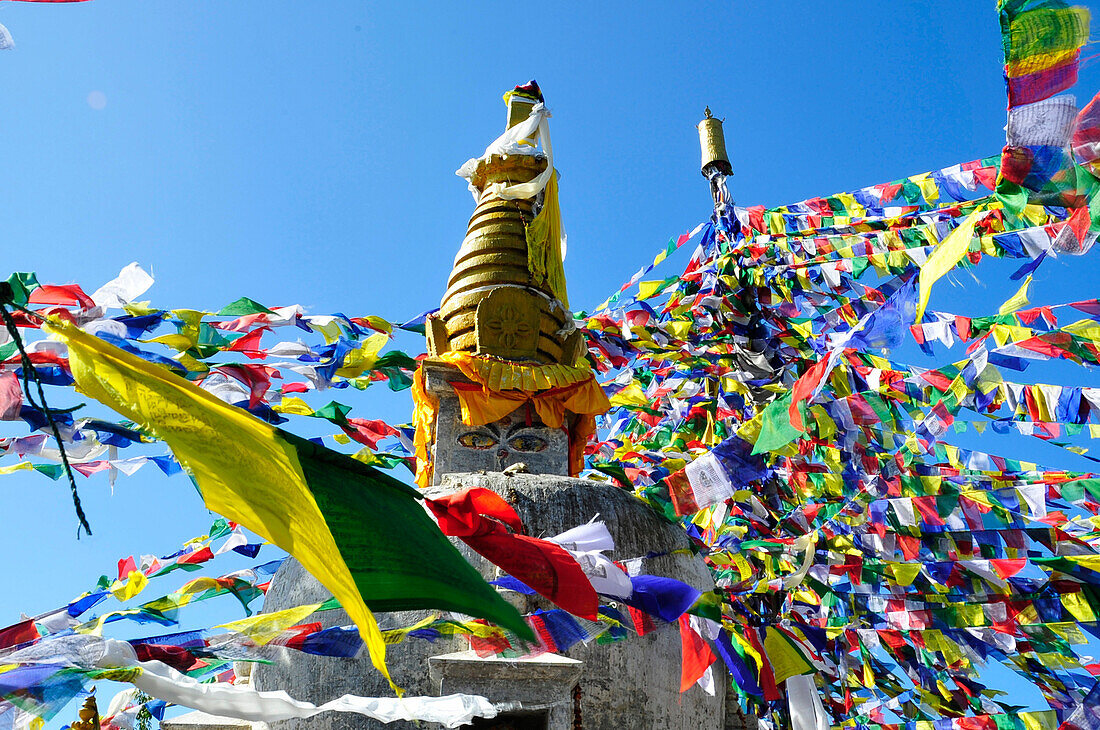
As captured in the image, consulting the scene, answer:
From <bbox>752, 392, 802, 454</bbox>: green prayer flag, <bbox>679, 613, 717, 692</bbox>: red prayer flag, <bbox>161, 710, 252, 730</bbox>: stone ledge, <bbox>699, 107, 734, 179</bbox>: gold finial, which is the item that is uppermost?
<bbox>699, 107, 734, 179</bbox>: gold finial

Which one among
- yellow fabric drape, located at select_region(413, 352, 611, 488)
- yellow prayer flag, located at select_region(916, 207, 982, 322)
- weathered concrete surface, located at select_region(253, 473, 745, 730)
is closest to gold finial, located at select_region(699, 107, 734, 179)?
yellow fabric drape, located at select_region(413, 352, 611, 488)

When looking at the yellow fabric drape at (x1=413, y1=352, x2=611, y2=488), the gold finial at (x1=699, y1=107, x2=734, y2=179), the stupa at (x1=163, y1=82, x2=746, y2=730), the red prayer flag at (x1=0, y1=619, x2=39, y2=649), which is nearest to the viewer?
the red prayer flag at (x1=0, y1=619, x2=39, y2=649)

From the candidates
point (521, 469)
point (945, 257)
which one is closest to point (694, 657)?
point (521, 469)

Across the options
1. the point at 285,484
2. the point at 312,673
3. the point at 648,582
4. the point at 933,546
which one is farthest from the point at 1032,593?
the point at 285,484

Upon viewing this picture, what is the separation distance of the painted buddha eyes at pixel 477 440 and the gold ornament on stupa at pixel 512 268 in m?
0.64

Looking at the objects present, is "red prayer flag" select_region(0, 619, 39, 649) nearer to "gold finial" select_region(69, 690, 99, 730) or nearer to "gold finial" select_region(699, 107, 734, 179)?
"gold finial" select_region(69, 690, 99, 730)

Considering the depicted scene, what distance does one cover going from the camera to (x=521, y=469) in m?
5.50

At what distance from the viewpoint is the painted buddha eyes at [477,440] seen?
20.6 feet

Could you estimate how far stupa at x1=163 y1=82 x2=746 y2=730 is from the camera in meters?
4.30

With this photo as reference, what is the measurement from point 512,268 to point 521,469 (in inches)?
84.5

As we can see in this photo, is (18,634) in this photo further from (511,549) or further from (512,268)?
(512,268)

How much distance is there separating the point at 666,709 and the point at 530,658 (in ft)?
3.02

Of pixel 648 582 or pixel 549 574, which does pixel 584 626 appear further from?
pixel 549 574

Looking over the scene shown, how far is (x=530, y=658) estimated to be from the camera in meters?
4.22
